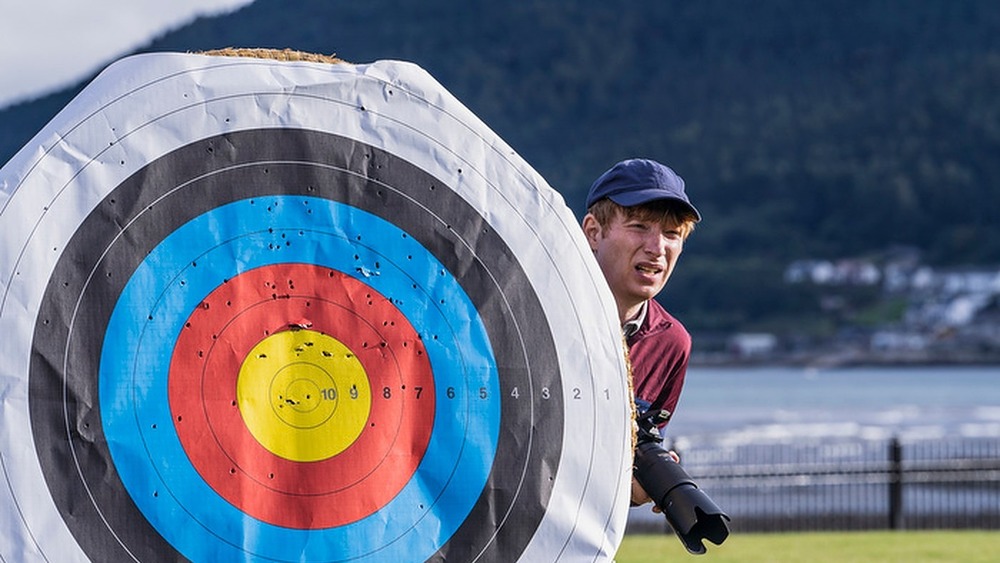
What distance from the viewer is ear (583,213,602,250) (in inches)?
122

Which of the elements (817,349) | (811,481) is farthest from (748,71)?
(811,481)

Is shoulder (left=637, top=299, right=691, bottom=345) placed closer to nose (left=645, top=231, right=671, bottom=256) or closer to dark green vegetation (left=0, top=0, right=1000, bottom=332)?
nose (left=645, top=231, right=671, bottom=256)

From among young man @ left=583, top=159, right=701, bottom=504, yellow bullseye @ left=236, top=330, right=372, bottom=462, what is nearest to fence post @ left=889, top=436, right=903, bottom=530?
young man @ left=583, top=159, right=701, bottom=504

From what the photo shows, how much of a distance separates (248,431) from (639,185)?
38.2 inches

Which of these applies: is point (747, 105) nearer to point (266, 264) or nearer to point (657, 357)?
point (657, 357)

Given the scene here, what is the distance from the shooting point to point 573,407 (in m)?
2.52

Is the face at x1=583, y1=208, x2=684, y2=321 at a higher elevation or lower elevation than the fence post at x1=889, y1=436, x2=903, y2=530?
lower

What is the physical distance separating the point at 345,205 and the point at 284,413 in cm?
34

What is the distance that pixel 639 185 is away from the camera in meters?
3.00

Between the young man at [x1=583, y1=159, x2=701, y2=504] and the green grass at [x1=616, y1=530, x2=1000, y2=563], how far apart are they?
7.56 meters

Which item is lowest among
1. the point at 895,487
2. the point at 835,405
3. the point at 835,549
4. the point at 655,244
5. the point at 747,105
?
the point at 655,244

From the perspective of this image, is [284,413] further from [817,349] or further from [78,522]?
[817,349]

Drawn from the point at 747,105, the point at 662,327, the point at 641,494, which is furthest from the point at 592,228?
the point at 747,105

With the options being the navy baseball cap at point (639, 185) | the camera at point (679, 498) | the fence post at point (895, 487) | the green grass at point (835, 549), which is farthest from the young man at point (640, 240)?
the fence post at point (895, 487)
